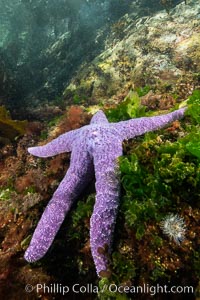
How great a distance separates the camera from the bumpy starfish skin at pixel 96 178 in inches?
126

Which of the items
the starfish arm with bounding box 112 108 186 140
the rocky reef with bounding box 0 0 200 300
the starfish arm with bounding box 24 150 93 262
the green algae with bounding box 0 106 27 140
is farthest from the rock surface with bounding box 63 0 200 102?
the starfish arm with bounding box 24 150 93 262

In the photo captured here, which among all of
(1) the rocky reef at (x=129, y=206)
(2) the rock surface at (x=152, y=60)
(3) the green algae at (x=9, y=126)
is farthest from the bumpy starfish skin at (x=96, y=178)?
(2) the rock surface at (x=152, y=60)

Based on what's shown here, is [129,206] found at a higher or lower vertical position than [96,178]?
lower

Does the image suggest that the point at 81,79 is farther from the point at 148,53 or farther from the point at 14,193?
the point at 14,193

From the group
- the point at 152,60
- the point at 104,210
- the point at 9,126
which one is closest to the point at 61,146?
the point at 104,210

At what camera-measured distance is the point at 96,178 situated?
3.63 metres

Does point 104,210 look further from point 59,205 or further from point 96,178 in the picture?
point 59,205

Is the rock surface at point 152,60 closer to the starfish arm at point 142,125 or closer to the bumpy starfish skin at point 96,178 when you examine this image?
the starfish arm at point 142,125

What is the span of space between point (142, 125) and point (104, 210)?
1559 mm

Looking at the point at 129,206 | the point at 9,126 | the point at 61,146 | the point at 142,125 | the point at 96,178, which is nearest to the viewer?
the point at 129,206

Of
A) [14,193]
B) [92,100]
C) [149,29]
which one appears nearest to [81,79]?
[92,100]

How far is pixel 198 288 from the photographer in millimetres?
2627

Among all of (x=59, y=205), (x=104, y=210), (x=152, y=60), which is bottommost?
(x=152, y=60)

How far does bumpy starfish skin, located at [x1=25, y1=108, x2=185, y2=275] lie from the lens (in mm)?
3193
